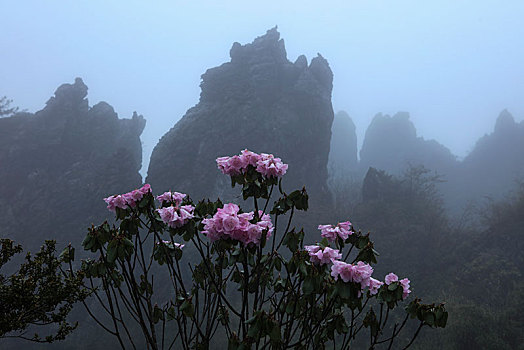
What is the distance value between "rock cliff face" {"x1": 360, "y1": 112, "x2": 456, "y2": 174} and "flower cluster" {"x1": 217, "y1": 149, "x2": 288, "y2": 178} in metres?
74.5

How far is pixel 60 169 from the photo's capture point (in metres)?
34.2

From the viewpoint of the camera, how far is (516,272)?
19016mm

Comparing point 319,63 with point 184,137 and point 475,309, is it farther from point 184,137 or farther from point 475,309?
point 475,309

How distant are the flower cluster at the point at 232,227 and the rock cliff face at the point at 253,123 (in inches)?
1194

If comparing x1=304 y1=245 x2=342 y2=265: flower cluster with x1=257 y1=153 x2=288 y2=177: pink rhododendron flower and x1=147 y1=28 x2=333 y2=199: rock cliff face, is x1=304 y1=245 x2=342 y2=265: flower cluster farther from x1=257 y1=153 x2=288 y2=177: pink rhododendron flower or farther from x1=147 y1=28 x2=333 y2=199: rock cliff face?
x1=147 y1=28 x2=333 y2=199: rock cliff face

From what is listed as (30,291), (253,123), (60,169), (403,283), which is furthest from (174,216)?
(60,169)

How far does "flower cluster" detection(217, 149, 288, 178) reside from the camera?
291cm

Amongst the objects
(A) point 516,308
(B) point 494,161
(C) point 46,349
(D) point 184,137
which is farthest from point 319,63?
(B) point 494,161

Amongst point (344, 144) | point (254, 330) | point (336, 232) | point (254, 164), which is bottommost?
point (254, 330)

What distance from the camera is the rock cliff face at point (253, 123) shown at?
3419 centimetres

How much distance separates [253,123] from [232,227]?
1363 inches

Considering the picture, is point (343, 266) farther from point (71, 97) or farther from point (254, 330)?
point (71, 97)

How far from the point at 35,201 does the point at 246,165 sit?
3664cm

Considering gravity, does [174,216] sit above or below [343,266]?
above
